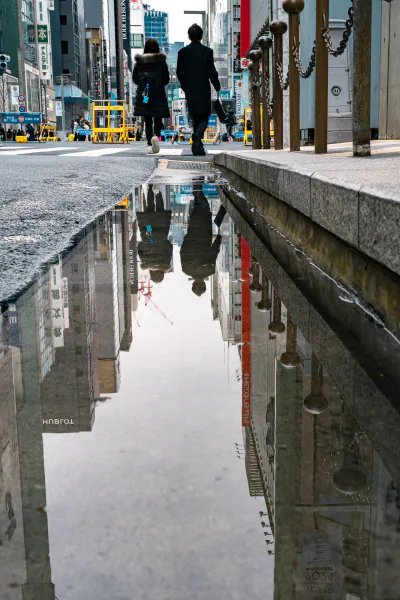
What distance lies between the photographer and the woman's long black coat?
52.5 ft

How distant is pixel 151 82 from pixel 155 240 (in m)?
11.9

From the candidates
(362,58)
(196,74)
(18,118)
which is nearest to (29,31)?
(18,118)

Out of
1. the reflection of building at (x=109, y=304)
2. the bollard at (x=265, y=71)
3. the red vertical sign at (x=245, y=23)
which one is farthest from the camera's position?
the red vertical sign at (x=245, y=23)

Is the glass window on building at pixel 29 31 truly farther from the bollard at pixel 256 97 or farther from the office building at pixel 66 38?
the bollard at pixel 256 97

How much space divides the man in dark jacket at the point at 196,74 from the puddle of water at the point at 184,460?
1214cm

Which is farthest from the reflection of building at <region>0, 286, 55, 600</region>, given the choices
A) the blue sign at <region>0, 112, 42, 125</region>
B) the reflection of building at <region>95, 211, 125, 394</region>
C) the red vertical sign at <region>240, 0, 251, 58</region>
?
the blue sign at <region>0, 112, 42, 125</region>

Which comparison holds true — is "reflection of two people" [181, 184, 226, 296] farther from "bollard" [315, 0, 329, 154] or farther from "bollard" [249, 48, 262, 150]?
"bollard" [249, 48, 262, 150]

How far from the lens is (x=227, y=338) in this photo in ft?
8.38

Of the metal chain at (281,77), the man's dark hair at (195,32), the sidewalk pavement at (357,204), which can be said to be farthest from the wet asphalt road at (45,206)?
the man's dark hair at (195,32)

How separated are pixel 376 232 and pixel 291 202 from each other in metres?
1.90

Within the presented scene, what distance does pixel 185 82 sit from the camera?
14.7m

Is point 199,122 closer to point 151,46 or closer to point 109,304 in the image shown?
point 151,46

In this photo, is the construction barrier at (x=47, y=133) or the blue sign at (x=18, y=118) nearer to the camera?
the blue sign at (x=18, y=118)

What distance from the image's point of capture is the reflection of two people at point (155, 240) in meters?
4.03
